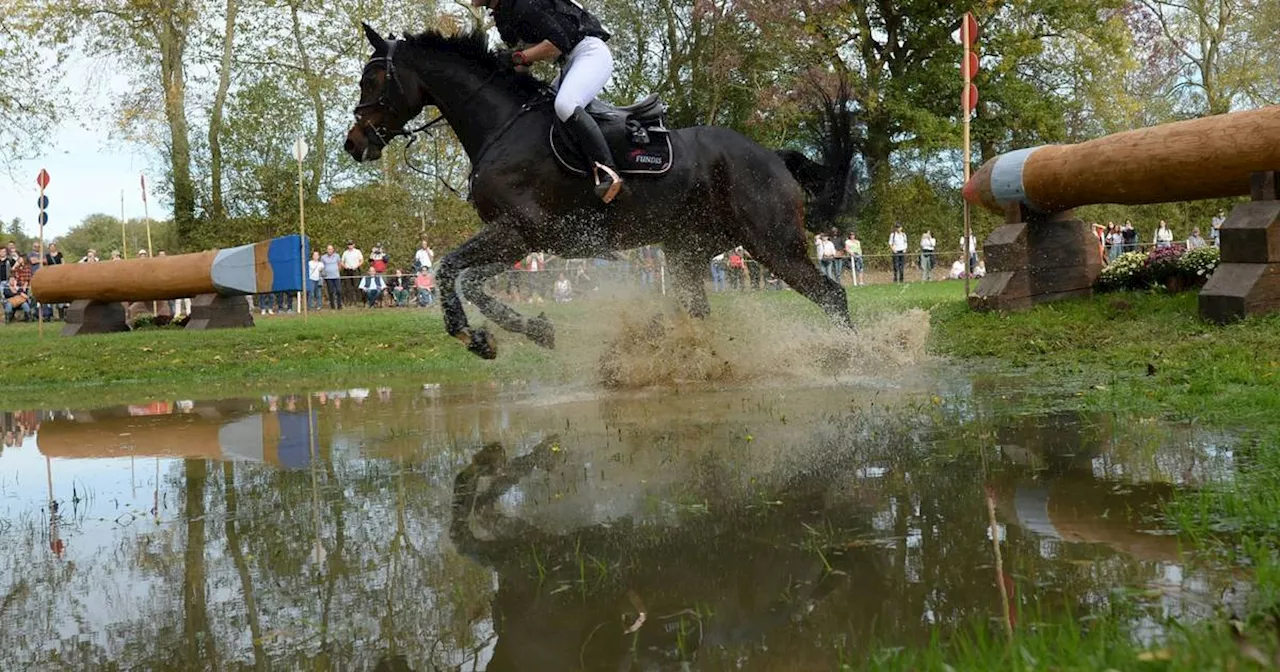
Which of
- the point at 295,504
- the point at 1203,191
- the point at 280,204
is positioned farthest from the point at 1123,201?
the point at 280,204

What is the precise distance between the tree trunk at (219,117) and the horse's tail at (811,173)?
26982mm

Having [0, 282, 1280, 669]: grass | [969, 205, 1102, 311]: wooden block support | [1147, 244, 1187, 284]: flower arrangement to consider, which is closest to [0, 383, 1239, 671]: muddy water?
[0, 282, 1280, 669]: grass

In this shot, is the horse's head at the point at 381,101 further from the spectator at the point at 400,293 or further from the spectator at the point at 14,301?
the spectator at the point at 14,301

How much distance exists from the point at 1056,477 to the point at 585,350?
17.7 ft

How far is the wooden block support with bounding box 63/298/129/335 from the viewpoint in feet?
61.0

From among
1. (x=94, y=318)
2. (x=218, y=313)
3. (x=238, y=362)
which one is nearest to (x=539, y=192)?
(x=238, y=362)

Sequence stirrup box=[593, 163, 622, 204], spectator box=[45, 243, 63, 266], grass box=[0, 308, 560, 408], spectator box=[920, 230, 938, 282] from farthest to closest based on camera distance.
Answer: spectator box=[920, 230, 938, 282], spectator box=[45, 243, 63, 266], grass box=[0, 308, 560, 408], stirrup box=[593, 163, 622, 204]

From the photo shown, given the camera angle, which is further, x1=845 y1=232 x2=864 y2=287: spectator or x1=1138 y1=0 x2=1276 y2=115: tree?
x1=1138 y1=0 x2=1276 y2=115: tree

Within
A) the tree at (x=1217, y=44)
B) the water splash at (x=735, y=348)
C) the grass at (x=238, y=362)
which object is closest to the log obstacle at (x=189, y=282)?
the grass at (x=238, y=362)

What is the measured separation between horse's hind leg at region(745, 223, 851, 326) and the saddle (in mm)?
1151

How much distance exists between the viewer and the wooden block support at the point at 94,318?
61.0ft

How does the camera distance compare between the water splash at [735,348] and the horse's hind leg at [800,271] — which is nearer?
the water splash at [735,348]

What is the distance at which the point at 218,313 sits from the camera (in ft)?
58.0

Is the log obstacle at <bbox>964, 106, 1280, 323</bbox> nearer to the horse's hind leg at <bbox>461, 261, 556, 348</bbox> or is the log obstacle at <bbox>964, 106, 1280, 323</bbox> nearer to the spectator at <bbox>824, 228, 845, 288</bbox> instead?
the horse's hind leg at <bbox>461, 261, 556, 348</bbox>
